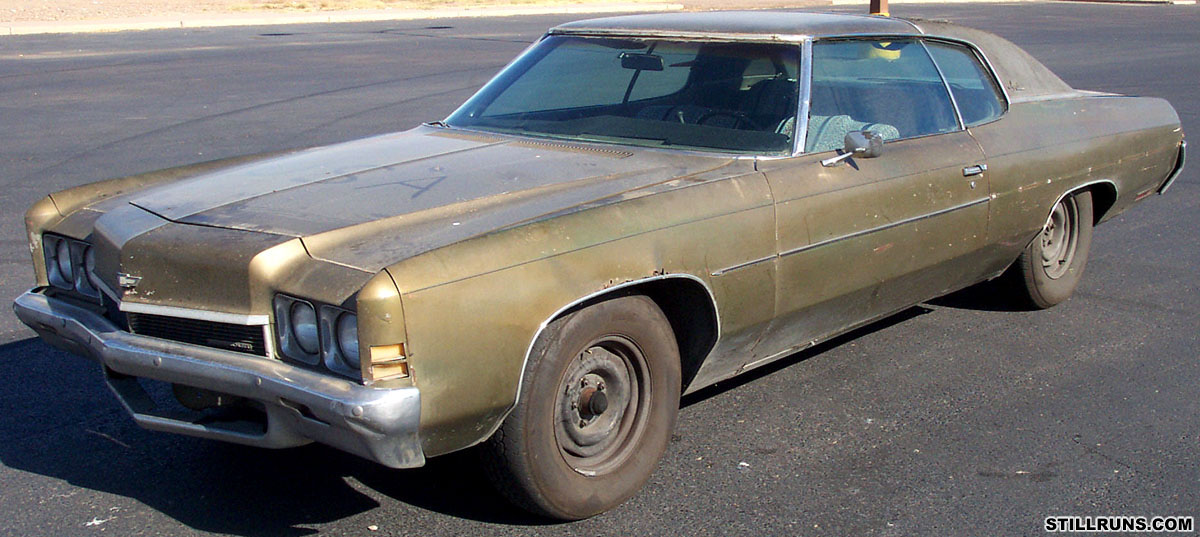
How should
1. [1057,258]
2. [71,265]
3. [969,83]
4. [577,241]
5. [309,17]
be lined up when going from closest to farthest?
[577,241]
[71,265]
[969,83]
[1057,258]
[309,17]

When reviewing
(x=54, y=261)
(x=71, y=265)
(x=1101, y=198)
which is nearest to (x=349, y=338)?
(x=71, y=265)

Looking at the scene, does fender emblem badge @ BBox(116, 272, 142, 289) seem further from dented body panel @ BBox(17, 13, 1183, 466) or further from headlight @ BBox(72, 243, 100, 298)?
headlight @ BBox(72, 243, 100, 298)

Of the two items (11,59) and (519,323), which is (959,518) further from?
(11,59)

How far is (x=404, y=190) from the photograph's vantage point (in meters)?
3.68

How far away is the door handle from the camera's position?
181 inches

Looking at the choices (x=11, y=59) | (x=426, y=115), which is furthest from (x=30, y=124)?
(x=11, y=59)

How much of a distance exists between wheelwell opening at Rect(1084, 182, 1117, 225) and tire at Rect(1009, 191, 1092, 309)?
0.07 meters

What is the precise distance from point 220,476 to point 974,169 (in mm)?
3085

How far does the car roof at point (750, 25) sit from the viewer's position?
4.53m

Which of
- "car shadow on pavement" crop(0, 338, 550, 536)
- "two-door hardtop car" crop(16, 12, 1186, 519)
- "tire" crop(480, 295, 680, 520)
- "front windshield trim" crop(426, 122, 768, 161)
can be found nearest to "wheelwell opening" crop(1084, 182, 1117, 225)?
"two-door hardtop car" crop(16, 12, 1186, 519)

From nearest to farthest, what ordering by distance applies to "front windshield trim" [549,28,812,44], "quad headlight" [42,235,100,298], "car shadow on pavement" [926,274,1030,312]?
"quad headlight" [42,235,100,298], "front windshield trim" [549,28,812,44], "car shadow on pavement" [926,274,1030,312]

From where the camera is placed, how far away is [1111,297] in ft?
19.4

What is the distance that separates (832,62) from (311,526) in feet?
8.54

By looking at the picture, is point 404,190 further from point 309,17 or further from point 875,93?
point 309,17
